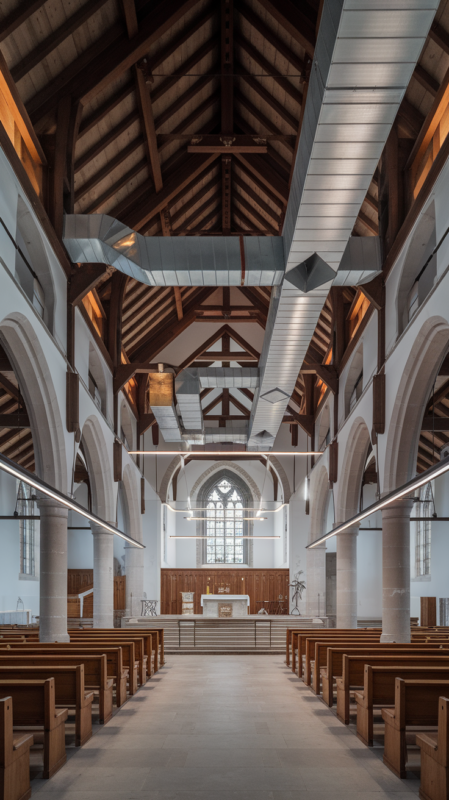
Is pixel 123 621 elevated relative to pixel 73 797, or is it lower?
lower

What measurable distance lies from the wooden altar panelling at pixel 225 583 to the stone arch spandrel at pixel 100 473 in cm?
1220

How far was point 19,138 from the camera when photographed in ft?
33.1

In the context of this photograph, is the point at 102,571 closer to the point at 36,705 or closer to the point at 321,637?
the point at 321,637

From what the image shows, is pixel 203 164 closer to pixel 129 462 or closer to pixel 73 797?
pixel 129 462

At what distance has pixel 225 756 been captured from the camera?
6.35m

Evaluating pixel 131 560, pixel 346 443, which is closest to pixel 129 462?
pixel 131 560

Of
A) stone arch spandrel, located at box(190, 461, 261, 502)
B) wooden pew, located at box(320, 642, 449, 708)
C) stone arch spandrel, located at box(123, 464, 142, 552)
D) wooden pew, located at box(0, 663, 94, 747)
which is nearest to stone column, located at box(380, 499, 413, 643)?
wooden pew, located at box(320, 642, 449, 708)

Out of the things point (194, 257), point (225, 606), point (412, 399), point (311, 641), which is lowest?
point (225, 606)

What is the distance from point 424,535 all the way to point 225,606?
6649 mm

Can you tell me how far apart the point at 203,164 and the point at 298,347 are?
4430mm

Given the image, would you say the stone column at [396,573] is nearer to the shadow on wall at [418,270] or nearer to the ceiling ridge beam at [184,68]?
the shadow on wall at [418,270]

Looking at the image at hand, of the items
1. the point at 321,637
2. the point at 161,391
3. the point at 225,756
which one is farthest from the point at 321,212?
the point at 161,391

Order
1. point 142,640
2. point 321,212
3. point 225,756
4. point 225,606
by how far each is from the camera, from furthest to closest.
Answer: point 225,606, point 142,640, point 321,212, point 225,756

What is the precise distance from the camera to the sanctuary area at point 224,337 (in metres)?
5.86
